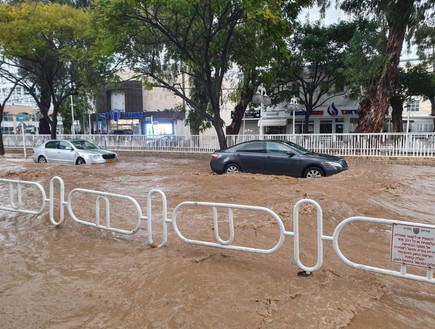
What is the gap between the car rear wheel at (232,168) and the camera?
12102 millimetres

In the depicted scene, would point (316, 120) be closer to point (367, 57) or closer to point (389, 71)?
point (367, 57)

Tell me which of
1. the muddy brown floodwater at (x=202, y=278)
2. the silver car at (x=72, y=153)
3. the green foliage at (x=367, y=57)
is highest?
the green foliage at (x=367, y=57)

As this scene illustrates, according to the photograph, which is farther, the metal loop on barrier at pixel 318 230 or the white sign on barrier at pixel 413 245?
the metal loop on barrier at pixel 318 230

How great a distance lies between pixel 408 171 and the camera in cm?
1306

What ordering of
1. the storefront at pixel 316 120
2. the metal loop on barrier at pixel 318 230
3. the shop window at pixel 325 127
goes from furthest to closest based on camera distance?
the shop window at pixel 325 127 → the storefront at pixel 316 120 → the metal loop on barrier at pixel 318 230

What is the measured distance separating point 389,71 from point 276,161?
959cm

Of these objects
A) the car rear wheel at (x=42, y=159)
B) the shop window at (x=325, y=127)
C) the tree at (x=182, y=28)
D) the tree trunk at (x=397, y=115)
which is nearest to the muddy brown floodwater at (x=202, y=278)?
the tree at (x=182, y=28)

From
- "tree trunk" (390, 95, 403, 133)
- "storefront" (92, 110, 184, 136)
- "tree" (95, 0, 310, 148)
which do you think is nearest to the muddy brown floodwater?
"tree" (95, 0, 310, 148)

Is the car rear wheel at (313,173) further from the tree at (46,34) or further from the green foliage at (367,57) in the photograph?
the tree at (46,34)

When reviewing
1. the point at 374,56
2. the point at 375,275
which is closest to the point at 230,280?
the point at 375,275

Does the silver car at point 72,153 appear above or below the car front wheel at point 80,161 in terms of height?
above

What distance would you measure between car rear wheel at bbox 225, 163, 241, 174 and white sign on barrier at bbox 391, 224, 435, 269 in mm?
8720

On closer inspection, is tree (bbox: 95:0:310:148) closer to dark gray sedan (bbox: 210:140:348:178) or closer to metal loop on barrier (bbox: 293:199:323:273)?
→ dark gray sedan (bbox: 210:140:348:178)

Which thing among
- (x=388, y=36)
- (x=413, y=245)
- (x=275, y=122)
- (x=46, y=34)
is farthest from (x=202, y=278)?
(x=275, y=122)
